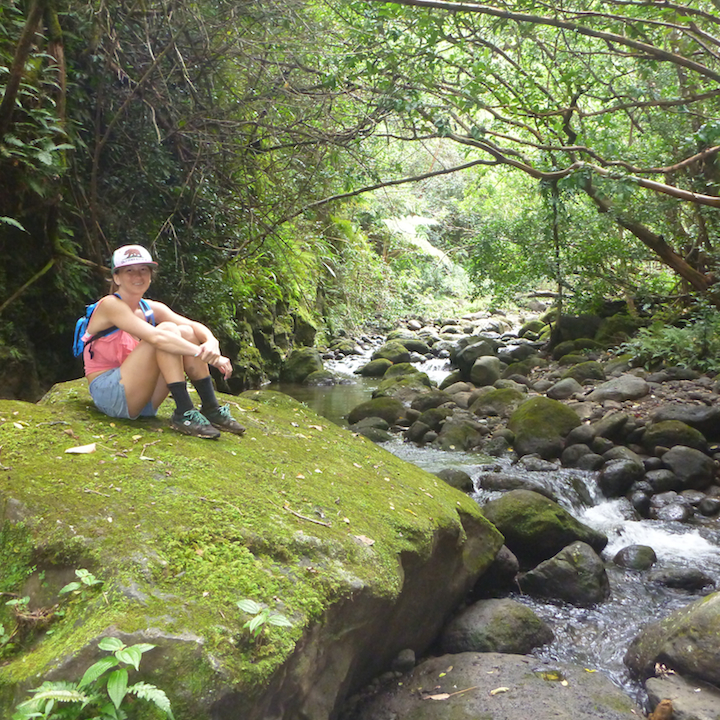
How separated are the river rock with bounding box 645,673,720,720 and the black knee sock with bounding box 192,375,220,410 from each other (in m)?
2.87

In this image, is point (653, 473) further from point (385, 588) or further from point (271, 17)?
point (271, 17)

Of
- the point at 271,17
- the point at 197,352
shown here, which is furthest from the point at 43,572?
the point at 271,17

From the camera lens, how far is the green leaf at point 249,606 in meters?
2.22

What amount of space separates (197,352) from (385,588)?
1493 millimetres

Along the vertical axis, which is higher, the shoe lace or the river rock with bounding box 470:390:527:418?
the shoe lace

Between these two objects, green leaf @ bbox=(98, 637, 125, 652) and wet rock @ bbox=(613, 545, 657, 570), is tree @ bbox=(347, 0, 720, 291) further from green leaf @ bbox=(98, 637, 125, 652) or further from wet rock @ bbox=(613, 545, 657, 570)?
green leaf @ bbox=(98, 637, 125, 652)

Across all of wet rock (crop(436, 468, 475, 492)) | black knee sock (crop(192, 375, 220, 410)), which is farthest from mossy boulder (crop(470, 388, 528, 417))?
black knee sock (crop(192, 375, 220, 410))

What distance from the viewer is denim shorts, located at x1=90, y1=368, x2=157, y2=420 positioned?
3305 millimetres

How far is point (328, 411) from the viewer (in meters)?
11.1

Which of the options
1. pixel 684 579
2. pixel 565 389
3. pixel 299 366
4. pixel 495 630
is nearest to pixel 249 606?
pixel 495 630

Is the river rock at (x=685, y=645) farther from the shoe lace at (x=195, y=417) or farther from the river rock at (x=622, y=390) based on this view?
the river rock at (x=622, y=390)

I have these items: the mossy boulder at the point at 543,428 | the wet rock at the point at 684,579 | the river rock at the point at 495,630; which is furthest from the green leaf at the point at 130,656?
the mossy boulder at the point at 543,428

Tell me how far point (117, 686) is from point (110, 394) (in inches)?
70.8

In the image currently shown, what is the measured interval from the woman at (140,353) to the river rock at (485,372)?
9689mm
